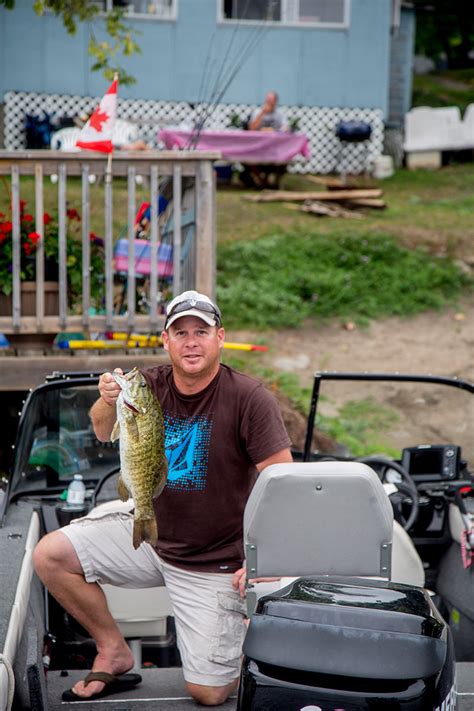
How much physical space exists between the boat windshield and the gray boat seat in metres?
1.41

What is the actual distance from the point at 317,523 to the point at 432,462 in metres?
1.50

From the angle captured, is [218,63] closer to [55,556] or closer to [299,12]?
[299,12]

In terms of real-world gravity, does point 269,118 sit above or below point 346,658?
above

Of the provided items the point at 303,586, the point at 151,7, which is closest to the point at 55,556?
the point at 303,586

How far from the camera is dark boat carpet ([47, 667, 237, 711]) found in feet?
12.6

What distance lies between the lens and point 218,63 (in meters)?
17.4

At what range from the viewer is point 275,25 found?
17.8 meters

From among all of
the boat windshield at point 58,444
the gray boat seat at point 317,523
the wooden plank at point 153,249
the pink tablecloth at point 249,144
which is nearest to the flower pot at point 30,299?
Answer: the wooden plank at point 153,249

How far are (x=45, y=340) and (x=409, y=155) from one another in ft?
44.4

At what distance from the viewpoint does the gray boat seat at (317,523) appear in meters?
3.61

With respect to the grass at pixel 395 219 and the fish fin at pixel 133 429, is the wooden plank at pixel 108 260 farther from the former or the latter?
the grass at pixel 395 219

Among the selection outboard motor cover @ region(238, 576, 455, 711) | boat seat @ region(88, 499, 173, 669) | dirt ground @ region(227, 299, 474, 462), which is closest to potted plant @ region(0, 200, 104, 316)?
dirt ground @ region(227, 299, 474, 462)

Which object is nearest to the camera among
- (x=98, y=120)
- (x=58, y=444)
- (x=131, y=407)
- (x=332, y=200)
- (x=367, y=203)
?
(x=131, y=407)

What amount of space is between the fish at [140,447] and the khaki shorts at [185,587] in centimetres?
28
